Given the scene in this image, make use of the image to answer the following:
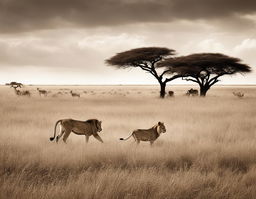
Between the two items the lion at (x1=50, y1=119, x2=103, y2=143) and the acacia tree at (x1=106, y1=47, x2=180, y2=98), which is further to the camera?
the acacia tree at (x1=106, y1=47, x2=180, y2=98)

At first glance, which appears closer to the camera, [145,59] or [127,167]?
[127,167]

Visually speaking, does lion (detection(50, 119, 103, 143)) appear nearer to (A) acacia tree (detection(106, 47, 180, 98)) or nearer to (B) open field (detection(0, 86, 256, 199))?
(B) open field (detection(0, 86, 256, 199))

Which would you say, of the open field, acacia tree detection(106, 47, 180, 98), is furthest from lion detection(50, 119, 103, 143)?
acacia tree detection(106, 47, 180, 98)

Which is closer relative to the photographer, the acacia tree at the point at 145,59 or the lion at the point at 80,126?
the lion at the point at 80,126

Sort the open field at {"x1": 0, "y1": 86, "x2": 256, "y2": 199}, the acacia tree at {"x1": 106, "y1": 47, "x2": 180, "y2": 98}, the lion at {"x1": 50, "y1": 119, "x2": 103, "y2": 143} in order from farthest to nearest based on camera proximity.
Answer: the acacia tree at {"x1": 106, "y1": 47, "x2": 180, "y2": 98}
the lion at {"x1": 50, "y1": 119, "x2": 103, "y2": 143}
the open field at {"x1": 0, "y1": 86, "x2": 256, "y2": 199}

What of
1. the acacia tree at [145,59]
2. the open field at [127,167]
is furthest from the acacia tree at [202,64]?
the open field at [127,167]

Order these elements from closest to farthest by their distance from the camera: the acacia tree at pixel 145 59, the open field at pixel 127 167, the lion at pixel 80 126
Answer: the open field at pixel 127 167 → the lion at pixel 80 126 → the acacia tree at pixel 145 59

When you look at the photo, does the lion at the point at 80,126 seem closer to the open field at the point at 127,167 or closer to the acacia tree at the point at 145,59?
the open field at the point at 127,167

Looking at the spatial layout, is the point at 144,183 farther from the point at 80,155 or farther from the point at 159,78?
the point at 159,78

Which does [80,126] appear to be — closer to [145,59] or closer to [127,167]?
[127,167]

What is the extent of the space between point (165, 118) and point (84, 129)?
23.8 feet

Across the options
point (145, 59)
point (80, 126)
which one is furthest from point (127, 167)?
point (145, 59)

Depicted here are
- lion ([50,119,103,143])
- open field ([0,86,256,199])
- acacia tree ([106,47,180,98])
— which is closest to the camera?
open field ([0,86,256,199])

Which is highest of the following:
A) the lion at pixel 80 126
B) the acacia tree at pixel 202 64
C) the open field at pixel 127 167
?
the acacia tree at pixel 202 64
